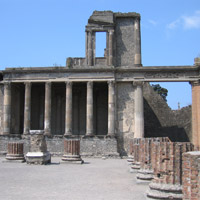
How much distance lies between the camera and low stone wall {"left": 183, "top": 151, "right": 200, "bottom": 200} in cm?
554

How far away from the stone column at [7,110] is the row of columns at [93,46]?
6.51 m

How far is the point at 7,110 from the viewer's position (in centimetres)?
2497

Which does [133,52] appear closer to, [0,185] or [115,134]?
[115,134]

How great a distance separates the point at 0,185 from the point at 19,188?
2.58ft

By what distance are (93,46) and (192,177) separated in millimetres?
21333

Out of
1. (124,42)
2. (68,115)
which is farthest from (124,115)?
(124,42)

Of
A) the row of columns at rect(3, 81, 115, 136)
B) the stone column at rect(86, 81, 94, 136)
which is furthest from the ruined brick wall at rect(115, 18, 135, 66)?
the stone column at rect(86, 81, 94, 136)

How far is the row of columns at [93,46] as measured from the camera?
25.8 m

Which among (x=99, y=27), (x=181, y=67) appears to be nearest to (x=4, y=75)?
(x=99, y=27)

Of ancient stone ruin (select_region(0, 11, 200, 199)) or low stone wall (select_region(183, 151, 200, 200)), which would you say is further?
ancient stone ruin (select_region(0, 11, 200, 199))

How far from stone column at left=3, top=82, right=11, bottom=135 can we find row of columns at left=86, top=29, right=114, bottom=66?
6.51 metres

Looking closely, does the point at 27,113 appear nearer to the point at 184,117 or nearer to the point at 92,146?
the point at 92,146

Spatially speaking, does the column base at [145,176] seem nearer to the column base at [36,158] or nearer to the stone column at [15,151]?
the column base at [36,158]

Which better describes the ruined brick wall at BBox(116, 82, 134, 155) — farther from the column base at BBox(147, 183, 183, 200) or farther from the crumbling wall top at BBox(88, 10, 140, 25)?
the column base at BBox(147, 183, 183, 200)
